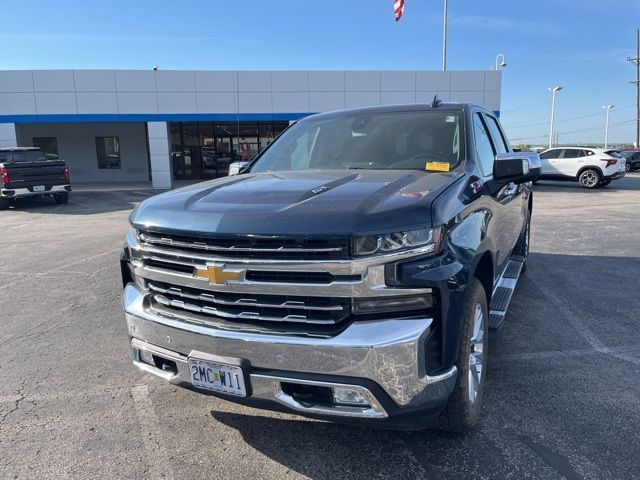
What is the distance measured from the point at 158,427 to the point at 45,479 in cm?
65

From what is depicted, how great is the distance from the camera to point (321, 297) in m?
Answer: 2.28

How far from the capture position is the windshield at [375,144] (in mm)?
3561

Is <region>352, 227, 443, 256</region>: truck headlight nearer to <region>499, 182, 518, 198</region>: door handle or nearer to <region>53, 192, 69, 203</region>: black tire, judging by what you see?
<region>499, 182, 518, 198</region>: door handle

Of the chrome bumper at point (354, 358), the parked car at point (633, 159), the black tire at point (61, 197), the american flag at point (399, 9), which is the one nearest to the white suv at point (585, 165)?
the american flag at point (399, 9)

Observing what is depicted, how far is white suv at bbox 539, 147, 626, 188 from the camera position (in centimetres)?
1986

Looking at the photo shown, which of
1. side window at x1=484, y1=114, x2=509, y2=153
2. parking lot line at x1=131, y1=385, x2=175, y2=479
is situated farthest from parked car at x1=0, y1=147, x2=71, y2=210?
side window at x1=484, y1=114, x2=509, y2=153

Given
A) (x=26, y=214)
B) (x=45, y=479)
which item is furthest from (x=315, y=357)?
(x=26, y=214)

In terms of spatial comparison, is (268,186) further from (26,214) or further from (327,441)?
(26,214)

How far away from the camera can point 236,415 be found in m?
3.16

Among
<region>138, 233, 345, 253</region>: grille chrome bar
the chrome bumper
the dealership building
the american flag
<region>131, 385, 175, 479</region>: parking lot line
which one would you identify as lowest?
<region>131, 385, 175, 479</region>: parking lot line

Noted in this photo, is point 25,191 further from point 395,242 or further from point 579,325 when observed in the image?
point 395,242

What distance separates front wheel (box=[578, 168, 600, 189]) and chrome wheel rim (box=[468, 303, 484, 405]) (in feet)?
66.3

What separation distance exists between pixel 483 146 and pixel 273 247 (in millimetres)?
2430

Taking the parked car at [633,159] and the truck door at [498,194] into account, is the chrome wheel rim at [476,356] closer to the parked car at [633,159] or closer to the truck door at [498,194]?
the truck door at [498,194]
